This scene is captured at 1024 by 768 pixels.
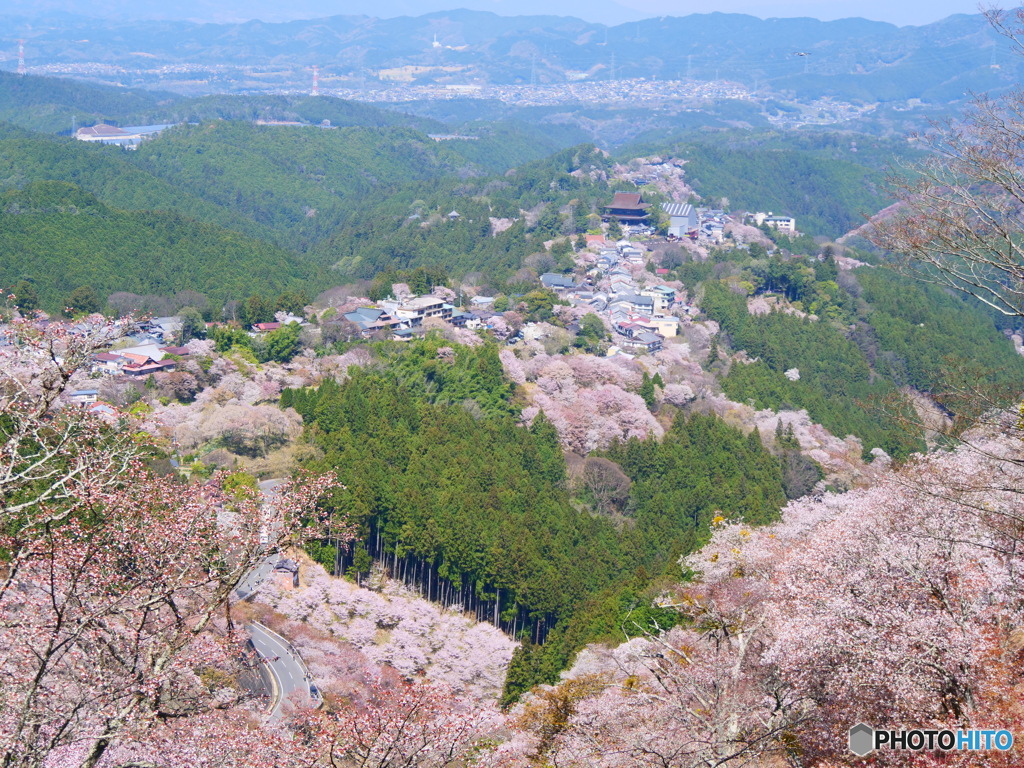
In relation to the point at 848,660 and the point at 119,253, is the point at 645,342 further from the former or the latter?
the point at 848,660

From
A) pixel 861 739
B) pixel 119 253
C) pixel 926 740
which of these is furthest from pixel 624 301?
pixel 926 740

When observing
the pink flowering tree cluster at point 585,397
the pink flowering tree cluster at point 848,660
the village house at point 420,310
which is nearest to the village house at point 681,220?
the village house at point 420,310

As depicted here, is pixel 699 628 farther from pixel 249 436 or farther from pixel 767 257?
pixel 767 257

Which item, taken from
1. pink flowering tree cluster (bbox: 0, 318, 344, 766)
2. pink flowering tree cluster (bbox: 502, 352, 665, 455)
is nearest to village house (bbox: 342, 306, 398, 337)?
pink flowering tree cluster (bbox: 502, 352, 665, 455)

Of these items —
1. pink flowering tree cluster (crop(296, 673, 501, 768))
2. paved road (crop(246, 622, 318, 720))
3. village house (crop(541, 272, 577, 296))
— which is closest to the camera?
pink flowering tree cluster (crop(296, 673, 501, 768))

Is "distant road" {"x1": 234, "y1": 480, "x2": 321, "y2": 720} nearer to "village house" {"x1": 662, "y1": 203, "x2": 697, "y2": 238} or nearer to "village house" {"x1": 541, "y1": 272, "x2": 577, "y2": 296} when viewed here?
"village house" {"x1": 541, "y1": 272, "x2": 577, "y2": 296}
